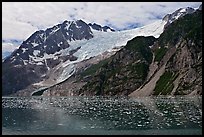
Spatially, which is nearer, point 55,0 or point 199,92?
point 55,0

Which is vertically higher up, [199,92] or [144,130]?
[144,130]

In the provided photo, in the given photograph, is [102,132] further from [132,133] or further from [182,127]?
[182,127]

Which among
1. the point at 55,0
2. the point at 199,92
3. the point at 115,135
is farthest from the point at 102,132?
the point at 199,92

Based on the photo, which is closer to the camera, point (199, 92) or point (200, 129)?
point (200, 129)

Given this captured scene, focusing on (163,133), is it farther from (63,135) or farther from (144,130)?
(63,135)

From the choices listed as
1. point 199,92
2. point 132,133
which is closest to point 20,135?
point 132,133

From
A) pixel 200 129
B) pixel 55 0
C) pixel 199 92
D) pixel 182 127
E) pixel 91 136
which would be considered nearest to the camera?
pixel 55 0

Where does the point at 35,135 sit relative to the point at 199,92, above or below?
above

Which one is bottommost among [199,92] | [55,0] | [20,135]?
[199,92]

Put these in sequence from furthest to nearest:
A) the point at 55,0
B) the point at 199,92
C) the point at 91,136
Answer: the point at 199,92, the point at 91,136, the point at 55,0
